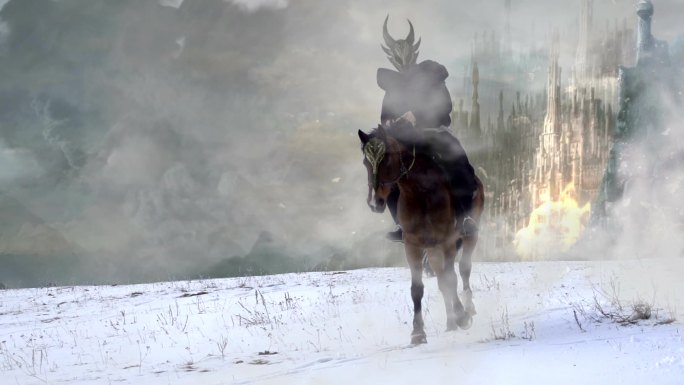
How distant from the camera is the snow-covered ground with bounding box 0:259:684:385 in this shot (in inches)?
233

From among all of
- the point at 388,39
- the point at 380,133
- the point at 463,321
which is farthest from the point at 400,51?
the point at 463,321

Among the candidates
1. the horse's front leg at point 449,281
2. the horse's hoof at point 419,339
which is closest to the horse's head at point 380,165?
the horse's front leg at point 449,281

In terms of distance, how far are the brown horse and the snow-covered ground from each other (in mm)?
843

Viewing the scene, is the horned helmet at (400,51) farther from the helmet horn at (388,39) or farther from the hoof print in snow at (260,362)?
the hoof print in snow at (260,362)

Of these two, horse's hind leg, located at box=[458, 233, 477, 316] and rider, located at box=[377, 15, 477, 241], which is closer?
rider, located at box=[377, 15, 477, 241]

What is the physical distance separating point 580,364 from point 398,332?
13.8 ft

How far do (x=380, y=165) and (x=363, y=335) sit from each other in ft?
10.9

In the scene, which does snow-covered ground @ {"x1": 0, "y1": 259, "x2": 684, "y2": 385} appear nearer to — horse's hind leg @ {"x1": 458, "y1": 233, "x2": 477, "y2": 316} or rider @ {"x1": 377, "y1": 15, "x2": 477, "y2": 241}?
horse's hind leg @ {"x1": 458, "y1": 233, "x2": 477, "y2": 316}

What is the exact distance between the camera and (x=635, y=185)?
2968 inches

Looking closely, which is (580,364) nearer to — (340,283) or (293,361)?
(293,361)

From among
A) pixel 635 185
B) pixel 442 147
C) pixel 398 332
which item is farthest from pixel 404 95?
pixel 635 185

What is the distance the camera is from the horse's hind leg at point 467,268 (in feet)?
31.9

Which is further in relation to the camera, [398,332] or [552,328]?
[398,332]

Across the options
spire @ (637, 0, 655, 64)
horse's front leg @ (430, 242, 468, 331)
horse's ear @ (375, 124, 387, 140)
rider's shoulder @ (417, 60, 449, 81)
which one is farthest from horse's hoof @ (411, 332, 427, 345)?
spire @ (637, 0, 655, 64)
